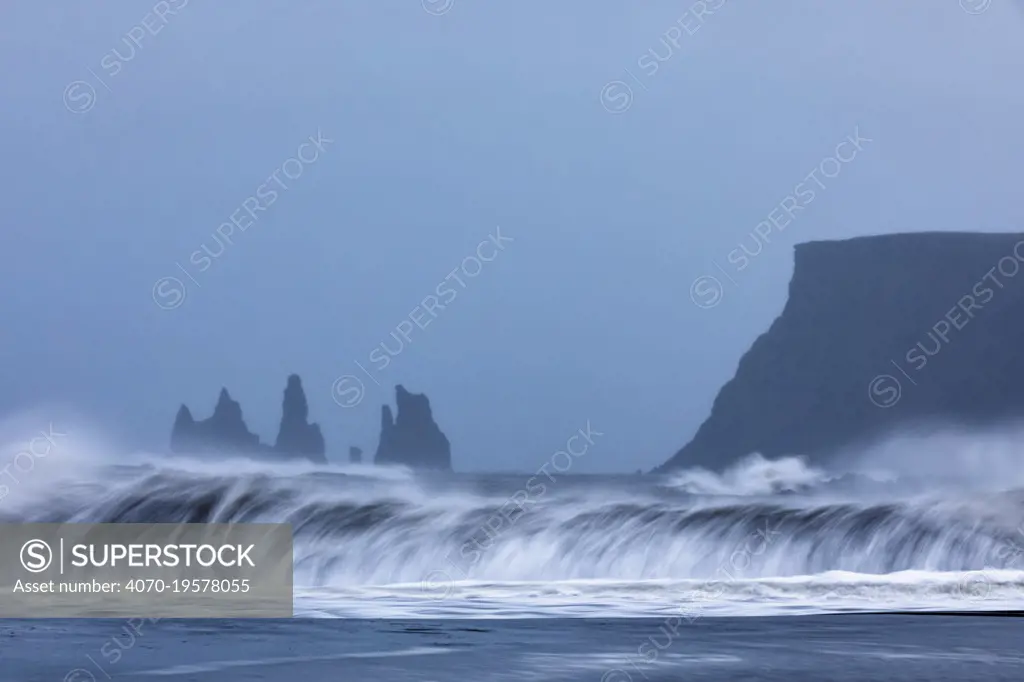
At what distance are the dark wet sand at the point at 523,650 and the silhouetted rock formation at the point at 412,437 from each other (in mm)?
2660

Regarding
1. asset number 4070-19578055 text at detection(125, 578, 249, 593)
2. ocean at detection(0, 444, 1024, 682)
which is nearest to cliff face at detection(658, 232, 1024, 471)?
ocean at detection(0, 444, 1024, 682)

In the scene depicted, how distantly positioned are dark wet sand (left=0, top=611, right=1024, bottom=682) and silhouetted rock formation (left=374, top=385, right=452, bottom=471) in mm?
2660

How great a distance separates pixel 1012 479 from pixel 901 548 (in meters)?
1.48

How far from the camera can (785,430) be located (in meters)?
10.6

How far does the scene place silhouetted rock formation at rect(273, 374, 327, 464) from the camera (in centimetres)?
990

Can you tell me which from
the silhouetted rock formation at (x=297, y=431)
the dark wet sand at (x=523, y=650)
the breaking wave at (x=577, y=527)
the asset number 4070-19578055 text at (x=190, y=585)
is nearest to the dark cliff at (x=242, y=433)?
the silhouetted rock formation at (x=297, y=431)

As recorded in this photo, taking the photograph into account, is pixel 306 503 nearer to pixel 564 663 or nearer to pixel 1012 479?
pixel 564 663

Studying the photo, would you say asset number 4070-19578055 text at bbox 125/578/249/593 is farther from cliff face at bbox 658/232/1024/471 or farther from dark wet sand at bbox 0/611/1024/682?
cliff face at bbox 658/232/1024/471

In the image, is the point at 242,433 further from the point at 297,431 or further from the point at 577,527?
the point at 577,527

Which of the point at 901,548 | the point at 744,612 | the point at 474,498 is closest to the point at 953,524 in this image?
the point at 901,548

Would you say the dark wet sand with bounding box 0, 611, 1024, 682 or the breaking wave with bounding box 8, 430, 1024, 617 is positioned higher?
the breaking wave with bounding box 8, 430, 1024, 617

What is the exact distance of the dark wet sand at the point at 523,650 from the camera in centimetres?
541

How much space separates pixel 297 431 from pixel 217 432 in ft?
2.15

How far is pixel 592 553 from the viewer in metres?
9.45
